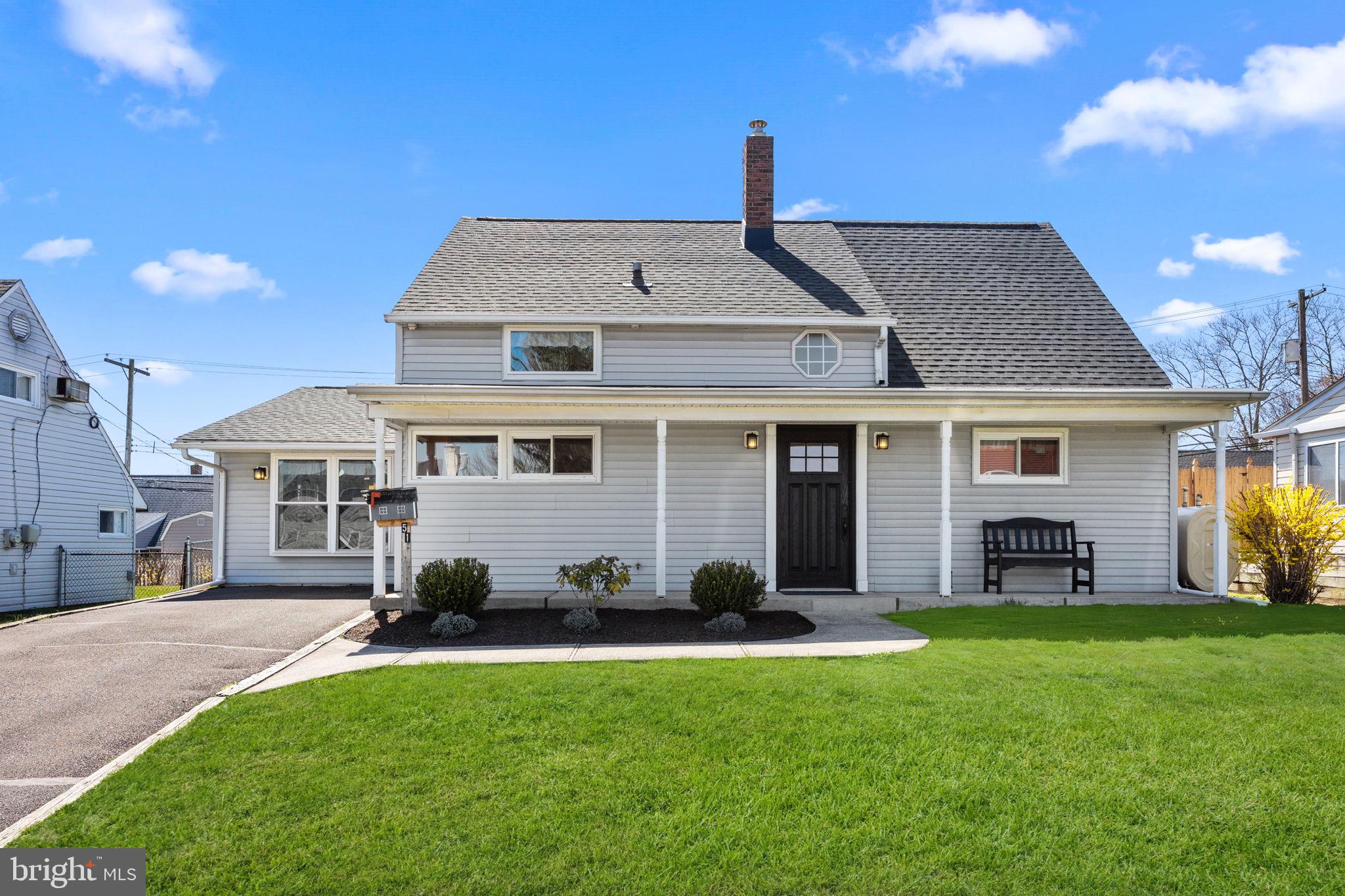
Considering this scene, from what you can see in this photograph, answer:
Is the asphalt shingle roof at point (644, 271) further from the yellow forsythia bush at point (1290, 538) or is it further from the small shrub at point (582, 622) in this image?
the yellow forsythia bush at point (1290, 538)

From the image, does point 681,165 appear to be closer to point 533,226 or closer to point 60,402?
point 533,226

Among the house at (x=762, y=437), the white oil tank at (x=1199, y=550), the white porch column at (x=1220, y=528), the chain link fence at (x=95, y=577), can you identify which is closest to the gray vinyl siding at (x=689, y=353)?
the house at (x=762, y=437)

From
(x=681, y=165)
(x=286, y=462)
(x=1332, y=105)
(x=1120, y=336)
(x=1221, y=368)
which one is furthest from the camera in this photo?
(x=1221, y=368)

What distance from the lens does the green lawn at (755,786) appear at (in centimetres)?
297

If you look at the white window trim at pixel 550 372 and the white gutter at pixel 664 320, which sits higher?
the white gutter at pixel 664 320

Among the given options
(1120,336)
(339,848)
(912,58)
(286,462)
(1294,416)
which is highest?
(912,58)

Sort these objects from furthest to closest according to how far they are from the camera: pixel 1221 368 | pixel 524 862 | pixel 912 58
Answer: pixel 1221 368 → pixel 912 58 → pixel 524 862

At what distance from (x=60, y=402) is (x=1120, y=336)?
1866 centimetres

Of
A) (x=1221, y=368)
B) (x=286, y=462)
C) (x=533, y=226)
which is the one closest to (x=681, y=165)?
(x=533, y=226)

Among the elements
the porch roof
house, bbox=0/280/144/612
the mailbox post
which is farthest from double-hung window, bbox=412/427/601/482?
house, bbox=0/280/144/612

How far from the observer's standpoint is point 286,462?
42.9 feet

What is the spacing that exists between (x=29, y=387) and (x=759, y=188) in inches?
530

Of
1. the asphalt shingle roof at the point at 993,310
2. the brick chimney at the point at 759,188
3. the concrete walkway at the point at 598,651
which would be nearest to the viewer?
the concrete walkway at the point at 598,651

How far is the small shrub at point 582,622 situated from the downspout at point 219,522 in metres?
8.41
